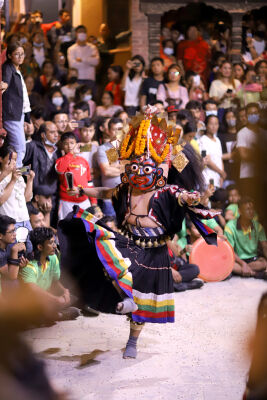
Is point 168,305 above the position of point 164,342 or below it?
above

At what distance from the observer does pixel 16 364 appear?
1234 millimetres

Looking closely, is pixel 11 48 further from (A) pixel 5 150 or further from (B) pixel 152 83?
(B) pixel 152 83

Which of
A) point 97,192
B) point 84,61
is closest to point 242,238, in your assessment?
point 97,192

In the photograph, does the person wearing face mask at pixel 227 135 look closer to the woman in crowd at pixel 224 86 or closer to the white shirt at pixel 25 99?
the woman in crowd at pixel 224 86

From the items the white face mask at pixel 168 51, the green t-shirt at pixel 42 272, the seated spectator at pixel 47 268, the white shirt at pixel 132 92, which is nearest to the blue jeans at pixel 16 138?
the seated spectator at pixel 47 268

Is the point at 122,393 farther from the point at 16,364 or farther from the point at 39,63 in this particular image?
the point at 39,63

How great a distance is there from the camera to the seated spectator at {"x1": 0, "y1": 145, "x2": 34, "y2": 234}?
250 inches

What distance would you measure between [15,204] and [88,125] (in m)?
1.61

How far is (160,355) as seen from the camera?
5176mm

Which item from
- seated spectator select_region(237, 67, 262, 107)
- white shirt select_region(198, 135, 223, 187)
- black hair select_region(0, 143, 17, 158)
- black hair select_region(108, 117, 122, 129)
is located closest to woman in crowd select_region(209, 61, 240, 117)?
seated spectator select_region(237, 67, 262, 107)

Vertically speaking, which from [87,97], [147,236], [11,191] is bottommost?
[147,236]

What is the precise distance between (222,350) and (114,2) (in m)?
9.43

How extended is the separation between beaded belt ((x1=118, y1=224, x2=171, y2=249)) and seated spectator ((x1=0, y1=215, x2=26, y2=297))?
1.17m

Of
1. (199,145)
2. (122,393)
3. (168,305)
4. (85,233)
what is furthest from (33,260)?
(199,145)
